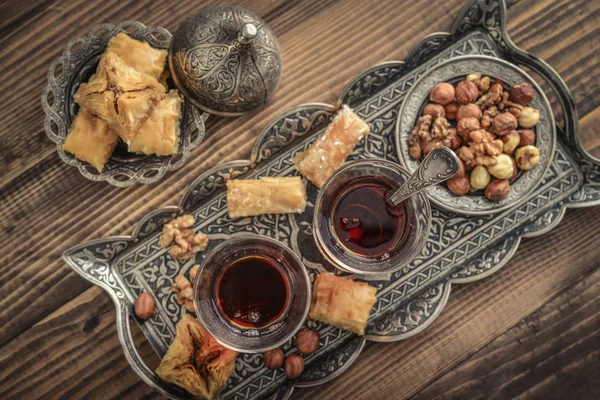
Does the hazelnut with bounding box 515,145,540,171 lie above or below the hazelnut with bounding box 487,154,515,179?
above

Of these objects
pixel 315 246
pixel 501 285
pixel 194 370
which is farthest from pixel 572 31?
pixel 194 370

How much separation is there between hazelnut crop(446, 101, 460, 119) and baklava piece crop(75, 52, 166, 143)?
33.8 inches

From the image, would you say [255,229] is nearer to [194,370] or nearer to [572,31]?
[194,370]

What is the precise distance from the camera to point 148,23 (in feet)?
4.92

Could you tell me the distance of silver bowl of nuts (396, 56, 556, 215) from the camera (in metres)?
1.38

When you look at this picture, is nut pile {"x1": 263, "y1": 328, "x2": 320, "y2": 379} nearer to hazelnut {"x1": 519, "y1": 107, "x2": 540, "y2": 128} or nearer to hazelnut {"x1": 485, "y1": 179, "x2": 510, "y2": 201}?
hazelnut {"x1": 485, "y1": 179, "x2": 510, "y2": 201}

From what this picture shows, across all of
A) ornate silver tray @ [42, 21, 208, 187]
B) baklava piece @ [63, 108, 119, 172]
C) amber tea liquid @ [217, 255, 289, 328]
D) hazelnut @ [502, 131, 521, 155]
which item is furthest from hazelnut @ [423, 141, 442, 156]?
baklava piece @ [63, 108, 119, 172]

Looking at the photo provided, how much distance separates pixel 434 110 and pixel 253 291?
75 cm

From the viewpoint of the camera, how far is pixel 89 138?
53.7 inches

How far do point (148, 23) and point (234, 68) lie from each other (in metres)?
0.44

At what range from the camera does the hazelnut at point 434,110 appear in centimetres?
141

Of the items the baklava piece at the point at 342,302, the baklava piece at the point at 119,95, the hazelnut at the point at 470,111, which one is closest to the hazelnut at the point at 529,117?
the hazelnut at the point at 470,111

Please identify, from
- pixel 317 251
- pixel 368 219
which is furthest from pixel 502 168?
pixel 317 251

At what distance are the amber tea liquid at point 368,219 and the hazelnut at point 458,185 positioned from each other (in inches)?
7.4
